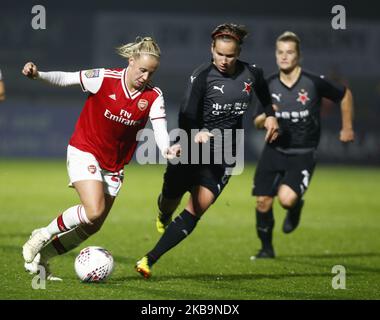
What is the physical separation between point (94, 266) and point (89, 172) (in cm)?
76

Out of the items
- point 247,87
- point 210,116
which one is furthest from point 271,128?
point 210,116

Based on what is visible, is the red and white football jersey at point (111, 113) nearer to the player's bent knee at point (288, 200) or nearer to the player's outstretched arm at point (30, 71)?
the player's outstretched arm at point (30, 71)

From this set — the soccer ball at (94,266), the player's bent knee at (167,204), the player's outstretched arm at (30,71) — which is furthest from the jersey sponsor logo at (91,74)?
the player's bent knee at (167,204)

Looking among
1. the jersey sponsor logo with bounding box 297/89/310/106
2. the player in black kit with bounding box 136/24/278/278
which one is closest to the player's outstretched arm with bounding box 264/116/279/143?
the player in black kit with bounding box 136/24/278/278

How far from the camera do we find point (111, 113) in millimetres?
7539

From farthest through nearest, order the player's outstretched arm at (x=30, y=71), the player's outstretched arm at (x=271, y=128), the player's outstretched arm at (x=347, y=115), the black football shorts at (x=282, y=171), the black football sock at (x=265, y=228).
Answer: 1. the black football sock at (x=265, y=228)
2. the black football shorts at (x=282, y=171)
3. the player's outstretched arm at (x=347, y=115)
4. the player's outstretched arm at (x=271, y=128)
5. the player's outstretched arm at (x=30, y=71)

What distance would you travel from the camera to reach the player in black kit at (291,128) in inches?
393

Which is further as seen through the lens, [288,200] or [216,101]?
[288,200]

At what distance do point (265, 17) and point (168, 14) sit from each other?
3044 mm

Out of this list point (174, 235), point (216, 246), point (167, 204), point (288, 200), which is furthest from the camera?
point (216, 246)

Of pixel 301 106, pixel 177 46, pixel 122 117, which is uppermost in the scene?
pixel 177 46

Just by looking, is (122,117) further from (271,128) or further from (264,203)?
(264,203)

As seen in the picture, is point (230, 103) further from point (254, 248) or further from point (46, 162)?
point (46, 162)

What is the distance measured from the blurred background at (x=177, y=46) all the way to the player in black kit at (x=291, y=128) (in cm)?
1566
